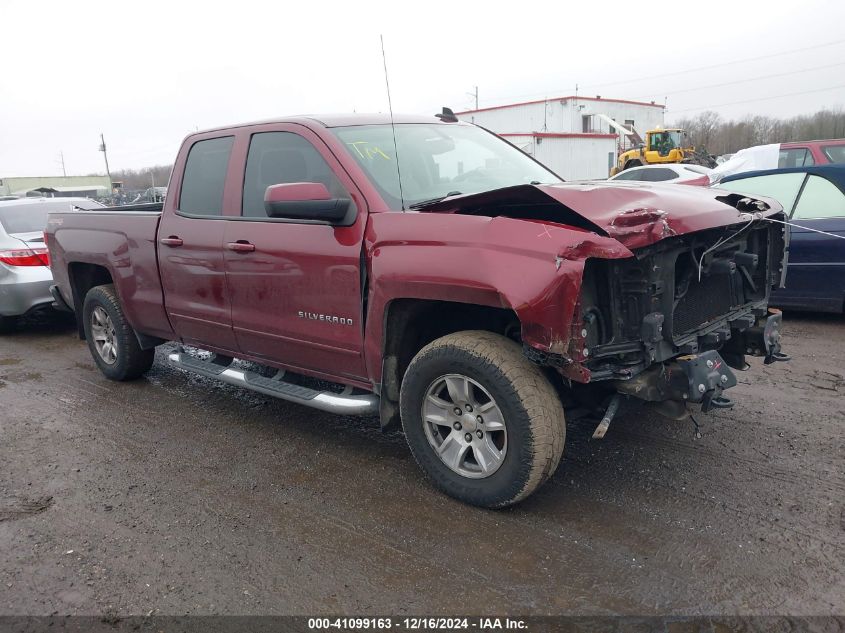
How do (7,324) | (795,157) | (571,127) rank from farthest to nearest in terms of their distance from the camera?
(571,127) < (795,157) < (7,324)

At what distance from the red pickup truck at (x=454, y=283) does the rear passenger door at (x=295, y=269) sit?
1 centimetres

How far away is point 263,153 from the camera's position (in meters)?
4.23

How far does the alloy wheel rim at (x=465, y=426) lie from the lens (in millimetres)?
3250

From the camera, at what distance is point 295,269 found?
384cm

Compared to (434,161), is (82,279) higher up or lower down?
lower down

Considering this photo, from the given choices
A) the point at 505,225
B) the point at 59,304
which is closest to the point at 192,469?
the point at 505,225

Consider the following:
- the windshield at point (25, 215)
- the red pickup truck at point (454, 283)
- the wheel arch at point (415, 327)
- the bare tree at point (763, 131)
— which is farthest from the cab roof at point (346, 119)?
the bare tree at point (763, 131)

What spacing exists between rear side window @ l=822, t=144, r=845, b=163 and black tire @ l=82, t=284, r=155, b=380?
453 inches

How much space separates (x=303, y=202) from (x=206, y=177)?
1455 mm

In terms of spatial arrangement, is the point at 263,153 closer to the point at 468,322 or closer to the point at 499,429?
the point at 468,322

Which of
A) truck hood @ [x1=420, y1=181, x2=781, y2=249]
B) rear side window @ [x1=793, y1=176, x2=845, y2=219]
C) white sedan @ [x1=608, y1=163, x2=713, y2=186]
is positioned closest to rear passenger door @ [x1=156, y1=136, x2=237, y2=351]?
truck hood @ [x1=420, y1=181, x2=781, y2=249]

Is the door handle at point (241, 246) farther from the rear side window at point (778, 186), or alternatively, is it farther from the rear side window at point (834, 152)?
the rear side window at point (834, 152)

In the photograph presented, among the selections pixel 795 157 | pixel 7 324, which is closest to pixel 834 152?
pixel 795 157

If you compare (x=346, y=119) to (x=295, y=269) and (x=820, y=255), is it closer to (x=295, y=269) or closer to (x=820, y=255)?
(x=295, y=269)
